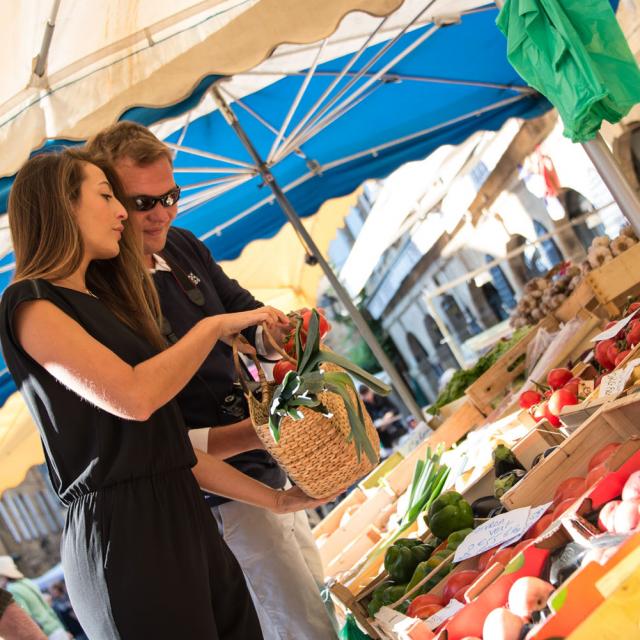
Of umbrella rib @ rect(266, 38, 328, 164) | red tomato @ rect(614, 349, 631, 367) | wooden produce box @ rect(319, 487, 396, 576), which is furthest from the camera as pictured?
umbrella rib @ rect(266, 38, 328, 164)

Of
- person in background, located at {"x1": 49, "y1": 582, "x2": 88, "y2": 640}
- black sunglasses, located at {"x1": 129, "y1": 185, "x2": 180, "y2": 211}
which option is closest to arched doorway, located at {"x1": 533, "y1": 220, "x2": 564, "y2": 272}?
person in background, located at {"x1": 49, "y1": 582, "x2": 88, "y2": 640}

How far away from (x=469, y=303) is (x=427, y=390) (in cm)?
529

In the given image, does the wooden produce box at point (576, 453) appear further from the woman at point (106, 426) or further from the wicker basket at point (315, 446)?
the woman at point (106, 426)

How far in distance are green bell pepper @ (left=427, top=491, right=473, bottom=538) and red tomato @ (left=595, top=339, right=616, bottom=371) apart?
79 cm

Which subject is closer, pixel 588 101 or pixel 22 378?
pixel 22 378

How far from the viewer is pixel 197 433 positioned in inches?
90.4

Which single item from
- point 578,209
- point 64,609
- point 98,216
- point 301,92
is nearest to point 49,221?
point 98,216

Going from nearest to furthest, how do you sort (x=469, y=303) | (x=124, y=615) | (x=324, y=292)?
1. (x=124, y=615)
2. (x=469, y=303)
3. (x=324, y=292)

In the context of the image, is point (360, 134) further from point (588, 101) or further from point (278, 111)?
point (588, 101)

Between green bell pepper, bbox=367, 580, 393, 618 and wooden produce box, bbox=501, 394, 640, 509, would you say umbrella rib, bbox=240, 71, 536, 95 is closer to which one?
green bell pepper, bbox=367, 580, 393, 618

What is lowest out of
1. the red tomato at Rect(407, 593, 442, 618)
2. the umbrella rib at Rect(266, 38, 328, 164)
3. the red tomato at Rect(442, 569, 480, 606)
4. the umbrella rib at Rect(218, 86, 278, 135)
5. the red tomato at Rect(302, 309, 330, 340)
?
the red tomato at Rect(407, 593, 442, 618)

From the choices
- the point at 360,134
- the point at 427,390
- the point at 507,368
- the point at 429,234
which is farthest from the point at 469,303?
the point at 507,368

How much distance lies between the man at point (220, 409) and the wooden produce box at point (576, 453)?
71 centimetres

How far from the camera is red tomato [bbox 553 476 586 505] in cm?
178
